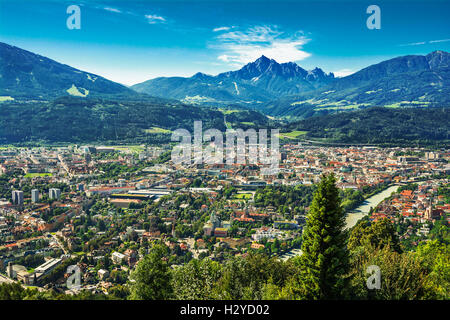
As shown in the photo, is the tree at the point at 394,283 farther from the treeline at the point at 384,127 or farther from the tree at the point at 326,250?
the treeline at the point at 384,127

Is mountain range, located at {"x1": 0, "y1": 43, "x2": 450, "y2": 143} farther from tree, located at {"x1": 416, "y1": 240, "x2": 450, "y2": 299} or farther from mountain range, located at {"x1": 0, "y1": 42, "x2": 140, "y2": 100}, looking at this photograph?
tree, located at {"x1": 416, "y1": 240, "x2": 450, "y2": 299}

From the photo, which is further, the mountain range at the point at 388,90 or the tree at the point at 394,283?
the mountain range at the point at 388,90

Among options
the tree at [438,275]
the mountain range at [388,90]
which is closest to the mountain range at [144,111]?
the mountain range at [388,90]

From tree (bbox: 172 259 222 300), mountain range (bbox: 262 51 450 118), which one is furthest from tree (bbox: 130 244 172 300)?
mountain range (bbox: 262 51 450 118)

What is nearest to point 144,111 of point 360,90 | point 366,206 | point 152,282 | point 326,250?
point 366,206

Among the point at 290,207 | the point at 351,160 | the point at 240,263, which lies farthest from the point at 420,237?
the point at 351,160

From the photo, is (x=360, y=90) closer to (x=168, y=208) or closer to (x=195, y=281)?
(x=168, y=208)
